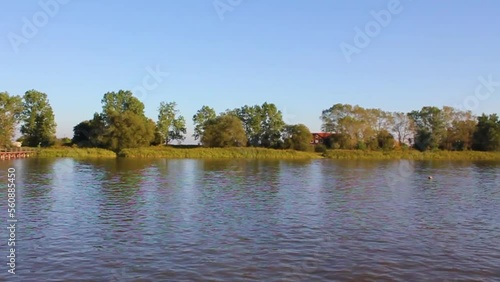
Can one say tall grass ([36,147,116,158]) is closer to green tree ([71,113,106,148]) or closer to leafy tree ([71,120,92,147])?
green tree ([71,113,106,148])

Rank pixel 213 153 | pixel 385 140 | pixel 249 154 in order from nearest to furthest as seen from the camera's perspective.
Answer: pixel 213 153, pixel 249 154, pixel 385 140

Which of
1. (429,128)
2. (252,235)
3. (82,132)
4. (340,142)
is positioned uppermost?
(429,128)

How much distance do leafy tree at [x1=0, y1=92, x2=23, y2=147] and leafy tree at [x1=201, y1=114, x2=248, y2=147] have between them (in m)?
46.1

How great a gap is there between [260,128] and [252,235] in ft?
370

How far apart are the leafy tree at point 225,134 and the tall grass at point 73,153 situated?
27133mm

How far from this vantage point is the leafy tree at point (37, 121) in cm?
11825

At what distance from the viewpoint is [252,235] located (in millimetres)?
20469

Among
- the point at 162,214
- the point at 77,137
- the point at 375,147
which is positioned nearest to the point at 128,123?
the point at 77,137

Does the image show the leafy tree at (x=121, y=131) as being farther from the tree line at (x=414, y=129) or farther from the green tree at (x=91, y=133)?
the tree line at (x=414, y=129)

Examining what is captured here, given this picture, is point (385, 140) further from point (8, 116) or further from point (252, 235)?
point (252, 235)

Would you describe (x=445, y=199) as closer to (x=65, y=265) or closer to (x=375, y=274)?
(x=375, y=274)

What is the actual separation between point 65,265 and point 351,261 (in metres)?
10.3

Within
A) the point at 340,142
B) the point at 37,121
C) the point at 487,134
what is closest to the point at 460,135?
the point at 487,134

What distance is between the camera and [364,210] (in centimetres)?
2759
